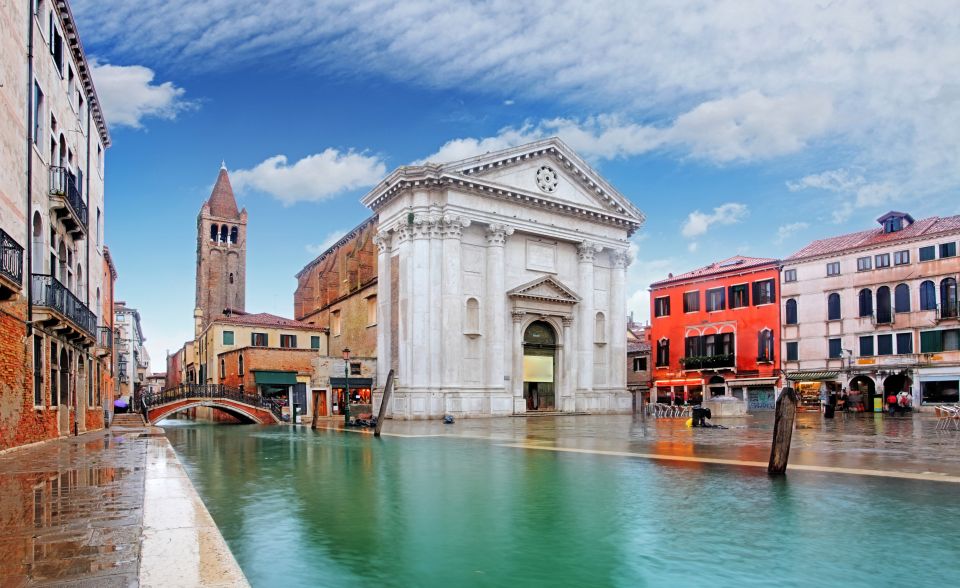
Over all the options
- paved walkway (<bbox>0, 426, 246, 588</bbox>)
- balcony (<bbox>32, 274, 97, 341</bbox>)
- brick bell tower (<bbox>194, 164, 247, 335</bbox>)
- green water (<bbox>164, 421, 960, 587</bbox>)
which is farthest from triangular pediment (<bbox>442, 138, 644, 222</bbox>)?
brick bell tower (<bbox>194, 164, 247, 335</bbox>)

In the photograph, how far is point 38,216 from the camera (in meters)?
17.8

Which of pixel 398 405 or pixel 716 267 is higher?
pixel 716 267

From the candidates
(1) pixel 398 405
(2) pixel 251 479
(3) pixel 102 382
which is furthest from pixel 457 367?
(2) pixel 251 479

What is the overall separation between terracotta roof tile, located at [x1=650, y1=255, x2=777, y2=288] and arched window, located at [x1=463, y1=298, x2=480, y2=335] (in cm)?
2014

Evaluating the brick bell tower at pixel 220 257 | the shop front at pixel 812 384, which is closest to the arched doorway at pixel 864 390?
the shop front at pixel 812 384

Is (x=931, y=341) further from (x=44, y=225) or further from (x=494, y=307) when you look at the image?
(x=44, y=225)

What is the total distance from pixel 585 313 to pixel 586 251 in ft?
11.1

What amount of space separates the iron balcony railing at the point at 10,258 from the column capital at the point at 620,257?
32.2 metres

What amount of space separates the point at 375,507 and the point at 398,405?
25.7 metres

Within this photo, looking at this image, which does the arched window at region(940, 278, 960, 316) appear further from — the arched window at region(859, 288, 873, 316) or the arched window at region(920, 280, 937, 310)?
the arched window at region(859, 288, 873, 316)

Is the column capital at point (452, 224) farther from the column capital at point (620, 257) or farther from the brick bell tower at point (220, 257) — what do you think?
the brick bell tower at point (220, 257)

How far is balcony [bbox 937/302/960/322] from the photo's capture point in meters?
38.2

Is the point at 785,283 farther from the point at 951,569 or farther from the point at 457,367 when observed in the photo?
the point at 951,569

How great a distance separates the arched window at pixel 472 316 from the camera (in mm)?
35812
